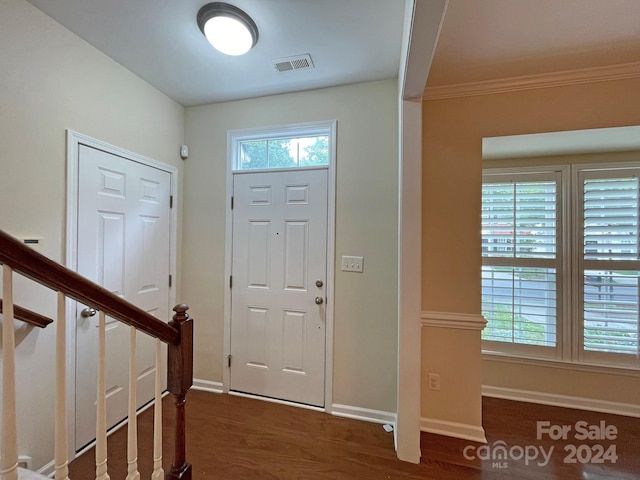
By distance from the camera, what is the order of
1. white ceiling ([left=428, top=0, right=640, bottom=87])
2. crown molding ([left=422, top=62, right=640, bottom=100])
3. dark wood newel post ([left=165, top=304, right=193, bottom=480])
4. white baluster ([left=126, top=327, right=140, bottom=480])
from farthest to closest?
crown molding ([left=422, top=62, right=640, bottom=100]) → white ceiling ([left=428, top=0, right=640, bottom=87]) → dark wood newel post ([left=165, top=304, right=193, bottom=480]) → white baluster ([left=126, top=327, right=140, bottom=480])

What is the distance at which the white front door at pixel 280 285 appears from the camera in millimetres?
2309

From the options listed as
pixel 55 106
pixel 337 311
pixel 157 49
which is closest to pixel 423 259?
pixel 337 311

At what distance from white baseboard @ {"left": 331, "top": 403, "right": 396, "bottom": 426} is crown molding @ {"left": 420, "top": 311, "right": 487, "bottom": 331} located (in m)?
0.77

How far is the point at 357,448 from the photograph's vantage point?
1.87m

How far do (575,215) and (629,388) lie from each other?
55.2 inches

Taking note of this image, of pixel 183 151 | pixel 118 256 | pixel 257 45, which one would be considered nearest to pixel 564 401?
pixel 257 45

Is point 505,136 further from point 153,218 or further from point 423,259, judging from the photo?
point 153,218

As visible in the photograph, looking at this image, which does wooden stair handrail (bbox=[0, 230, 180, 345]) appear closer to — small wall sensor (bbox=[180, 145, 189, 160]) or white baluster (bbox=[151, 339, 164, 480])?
white baluster (bbox=[151, 339, 164, 480])

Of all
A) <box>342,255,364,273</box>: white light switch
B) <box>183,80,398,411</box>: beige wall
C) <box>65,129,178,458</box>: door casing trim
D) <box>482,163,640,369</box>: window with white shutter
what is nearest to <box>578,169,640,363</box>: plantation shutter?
<box>482,163,640,369</box>: window with white shutter

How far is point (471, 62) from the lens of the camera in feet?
5.90

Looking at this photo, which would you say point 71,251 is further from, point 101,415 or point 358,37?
point 358,37

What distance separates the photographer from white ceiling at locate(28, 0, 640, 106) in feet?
4.79

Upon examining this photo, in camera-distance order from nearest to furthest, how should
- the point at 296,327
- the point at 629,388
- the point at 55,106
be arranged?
the point at 55,106 < the point at 629,388 < the point at 296,327

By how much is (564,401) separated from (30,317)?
3.74 meters
